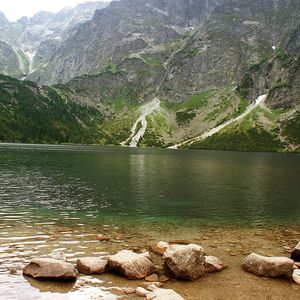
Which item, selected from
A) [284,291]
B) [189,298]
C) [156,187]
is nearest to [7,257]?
[189,298]

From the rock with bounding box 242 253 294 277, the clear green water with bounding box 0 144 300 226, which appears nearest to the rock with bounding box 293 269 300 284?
the rock with bounding box 242 253 294 277

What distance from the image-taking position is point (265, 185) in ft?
284

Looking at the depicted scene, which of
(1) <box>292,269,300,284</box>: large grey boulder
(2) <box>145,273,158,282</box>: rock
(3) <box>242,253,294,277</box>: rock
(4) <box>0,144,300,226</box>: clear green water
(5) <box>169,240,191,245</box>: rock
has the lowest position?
(4) <box>0,144,300,226</box>: clear green water

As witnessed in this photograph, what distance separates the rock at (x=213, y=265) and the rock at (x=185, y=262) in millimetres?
922

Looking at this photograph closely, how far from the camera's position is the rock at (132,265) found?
23.9 metres

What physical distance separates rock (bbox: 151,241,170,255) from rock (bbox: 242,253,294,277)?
21.6 feet

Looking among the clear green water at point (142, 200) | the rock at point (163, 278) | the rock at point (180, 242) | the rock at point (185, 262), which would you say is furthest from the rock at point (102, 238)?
the rock at point (163, 278)

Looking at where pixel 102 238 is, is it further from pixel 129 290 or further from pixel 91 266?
pixel 129 290

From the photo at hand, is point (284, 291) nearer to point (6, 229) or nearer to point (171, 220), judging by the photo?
point (171, 220)

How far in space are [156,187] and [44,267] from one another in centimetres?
5391

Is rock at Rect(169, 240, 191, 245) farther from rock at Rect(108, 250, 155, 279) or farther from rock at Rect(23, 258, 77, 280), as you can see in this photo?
rock at Rect(23, 258, 77, 280)

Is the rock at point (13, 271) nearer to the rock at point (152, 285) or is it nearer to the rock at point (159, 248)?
the rock at point (152, 285)

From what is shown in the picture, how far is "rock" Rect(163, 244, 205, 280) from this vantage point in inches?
946

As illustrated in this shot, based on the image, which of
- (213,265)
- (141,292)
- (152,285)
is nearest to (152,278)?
(152,285)
